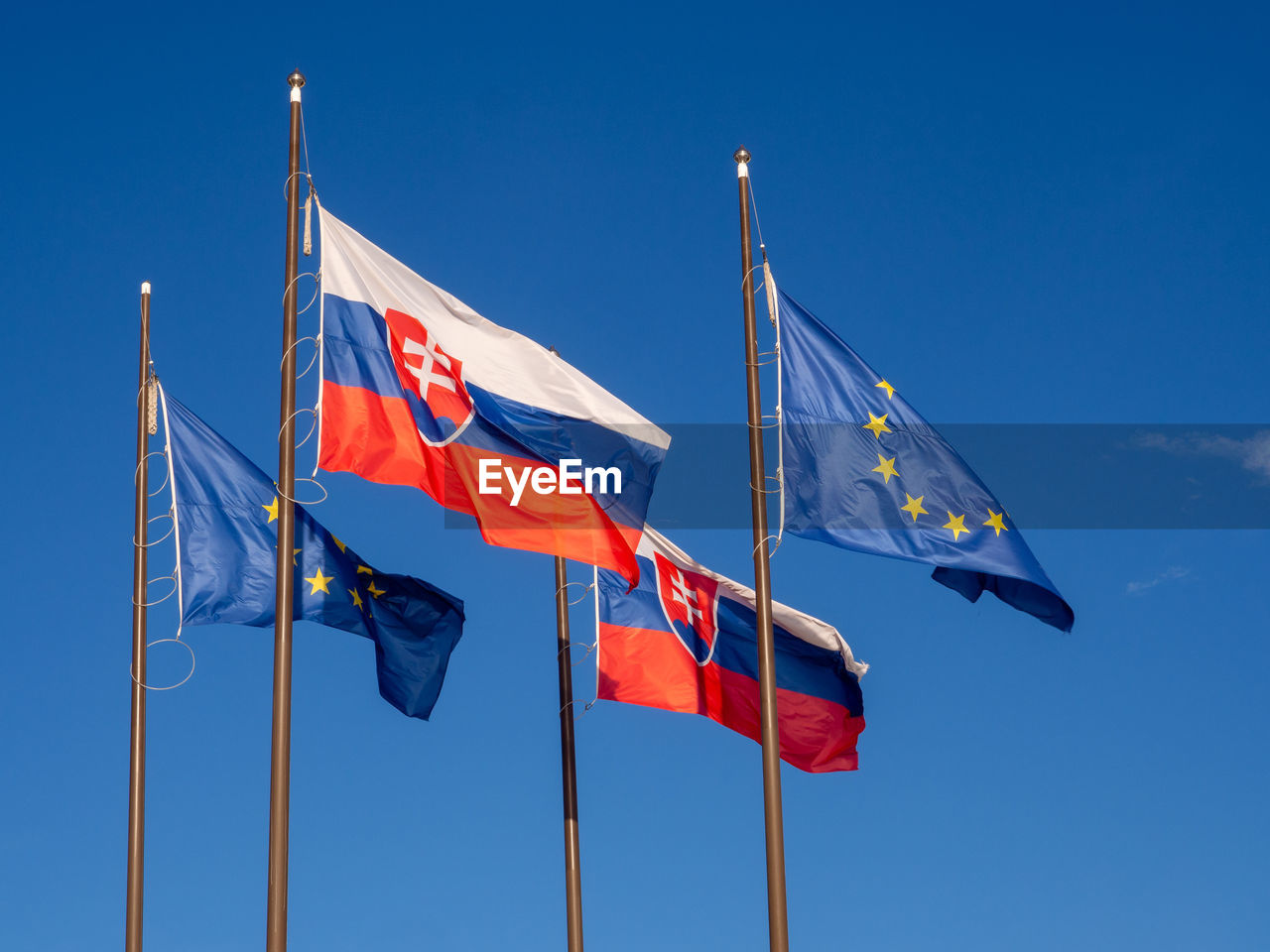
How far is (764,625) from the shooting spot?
16891 mm

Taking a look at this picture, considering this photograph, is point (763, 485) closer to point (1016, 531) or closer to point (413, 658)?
point (1016, 531)

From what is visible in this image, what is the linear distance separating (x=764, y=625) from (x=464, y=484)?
351cm

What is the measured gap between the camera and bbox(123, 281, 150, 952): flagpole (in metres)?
18.0

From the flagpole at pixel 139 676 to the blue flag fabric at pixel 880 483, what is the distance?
24.8ft

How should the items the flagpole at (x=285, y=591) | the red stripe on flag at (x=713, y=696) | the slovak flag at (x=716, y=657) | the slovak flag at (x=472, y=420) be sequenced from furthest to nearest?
the slovak flag at (x=716, y=657) → the red stripe on flag at (x=713, y=696) → the slovak flag at (x=472, y=420) → the flagpole at (x=285, y=591)

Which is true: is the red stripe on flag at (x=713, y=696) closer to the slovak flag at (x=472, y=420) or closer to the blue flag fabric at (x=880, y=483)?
the slovak flag at (x=472, y=420)

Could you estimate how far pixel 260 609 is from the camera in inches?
750

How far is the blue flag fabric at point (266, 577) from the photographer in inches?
747

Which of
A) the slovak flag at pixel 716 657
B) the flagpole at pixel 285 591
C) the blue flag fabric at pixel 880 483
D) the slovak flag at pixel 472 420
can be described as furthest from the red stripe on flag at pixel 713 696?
the flagpole at pixel 285 591

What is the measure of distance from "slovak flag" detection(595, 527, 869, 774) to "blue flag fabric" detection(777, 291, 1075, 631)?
2.92 meters

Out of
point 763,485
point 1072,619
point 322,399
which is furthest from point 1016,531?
point 322,399

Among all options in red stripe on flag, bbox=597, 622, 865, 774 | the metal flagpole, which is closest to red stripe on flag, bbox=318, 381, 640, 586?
the metal flagpole

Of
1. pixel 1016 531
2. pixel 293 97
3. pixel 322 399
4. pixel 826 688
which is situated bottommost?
pixel 826 688

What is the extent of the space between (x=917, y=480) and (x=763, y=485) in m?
1.78
